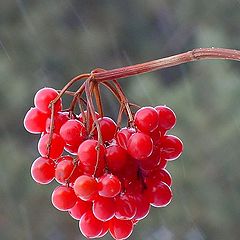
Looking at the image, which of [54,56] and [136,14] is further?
[136,14]

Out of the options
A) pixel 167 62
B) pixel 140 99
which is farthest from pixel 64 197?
pixel 140 99

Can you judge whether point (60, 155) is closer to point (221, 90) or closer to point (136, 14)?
point (221, 90)

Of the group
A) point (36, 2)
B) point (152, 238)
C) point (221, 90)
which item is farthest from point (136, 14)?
point (152, 238)

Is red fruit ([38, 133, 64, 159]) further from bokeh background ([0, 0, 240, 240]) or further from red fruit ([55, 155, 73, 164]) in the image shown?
bokeh background ([0, 0, 240, 240])

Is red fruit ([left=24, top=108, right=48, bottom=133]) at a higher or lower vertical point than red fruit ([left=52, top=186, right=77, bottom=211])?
higher

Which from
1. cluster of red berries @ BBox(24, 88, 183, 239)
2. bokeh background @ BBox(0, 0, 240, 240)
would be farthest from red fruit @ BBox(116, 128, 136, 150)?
bokeh background @ BBox(0, 0, 240, 240)

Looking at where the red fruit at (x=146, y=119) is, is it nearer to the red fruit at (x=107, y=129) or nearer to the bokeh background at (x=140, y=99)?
the red fruit at (x=107, y=129)

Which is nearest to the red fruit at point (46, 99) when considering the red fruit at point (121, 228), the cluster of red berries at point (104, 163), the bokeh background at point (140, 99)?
the cluster of red berries at point (104, 163)

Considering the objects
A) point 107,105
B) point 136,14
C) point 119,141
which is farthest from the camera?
point 136,14
